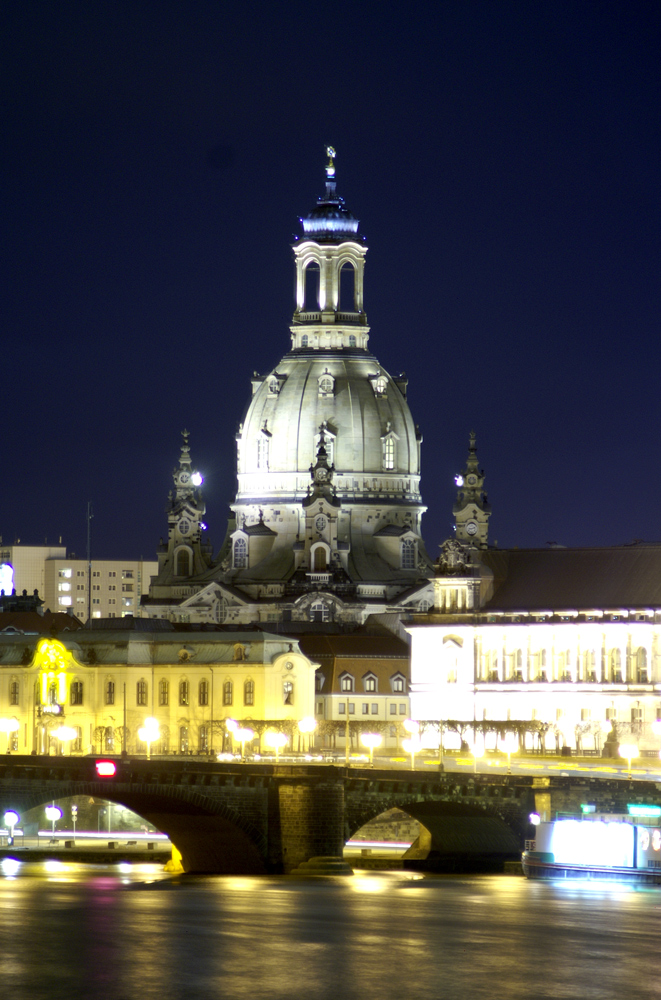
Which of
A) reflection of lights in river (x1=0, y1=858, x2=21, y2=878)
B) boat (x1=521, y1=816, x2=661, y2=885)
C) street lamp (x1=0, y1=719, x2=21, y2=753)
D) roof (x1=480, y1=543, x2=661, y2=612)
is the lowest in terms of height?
reflection of lights in river (x1=0, y1=858, x2=21, y2=878)

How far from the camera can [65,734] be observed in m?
164

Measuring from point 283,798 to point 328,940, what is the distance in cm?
2968

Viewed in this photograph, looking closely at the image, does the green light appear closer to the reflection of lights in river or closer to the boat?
the boat

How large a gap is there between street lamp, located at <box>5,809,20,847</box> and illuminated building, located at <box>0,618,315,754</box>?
90.2 ft

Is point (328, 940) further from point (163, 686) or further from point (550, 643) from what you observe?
point (163, 686)

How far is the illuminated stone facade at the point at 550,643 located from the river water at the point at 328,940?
6185 centimetres

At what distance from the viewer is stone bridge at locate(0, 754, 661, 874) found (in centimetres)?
12369

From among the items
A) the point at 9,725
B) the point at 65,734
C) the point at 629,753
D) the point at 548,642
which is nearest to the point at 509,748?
the point at 629,753

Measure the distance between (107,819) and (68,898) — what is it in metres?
57.6

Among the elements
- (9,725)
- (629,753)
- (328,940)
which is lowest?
(328,940)

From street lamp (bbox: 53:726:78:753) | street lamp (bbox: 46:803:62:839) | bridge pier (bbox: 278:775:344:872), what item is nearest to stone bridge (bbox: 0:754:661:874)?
bridge pier (bbox: 278:775:344:872)

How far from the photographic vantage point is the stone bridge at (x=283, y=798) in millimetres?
123688

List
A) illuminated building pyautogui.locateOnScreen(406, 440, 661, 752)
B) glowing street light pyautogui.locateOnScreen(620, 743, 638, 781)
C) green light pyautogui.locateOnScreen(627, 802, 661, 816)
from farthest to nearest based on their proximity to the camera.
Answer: illuminated building pyautogui.locateOnScreen(406, 440, 661, 752) → glowing street light pyautogui.locateOnScreen(620, 743, 638, 781) → green light pyautogui.locateOnScreen(627, 802, 661, 816)

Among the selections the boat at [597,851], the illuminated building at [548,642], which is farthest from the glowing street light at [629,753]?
the illuminated building at [548,642]
